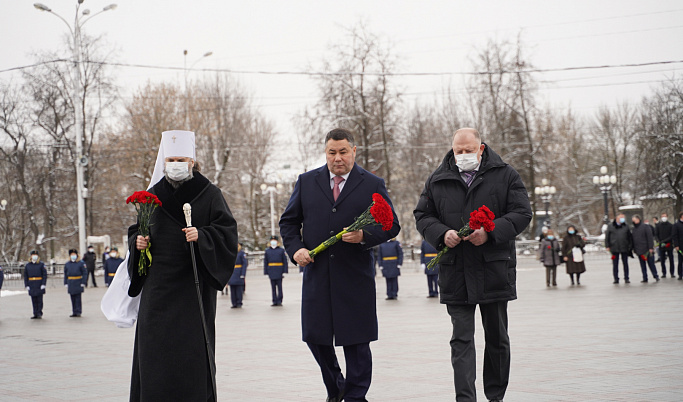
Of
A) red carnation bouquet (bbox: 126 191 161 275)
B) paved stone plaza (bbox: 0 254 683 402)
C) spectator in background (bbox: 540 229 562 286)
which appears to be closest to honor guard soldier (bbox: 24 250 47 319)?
paved stone plaza (bbox: 0 254 683 402)

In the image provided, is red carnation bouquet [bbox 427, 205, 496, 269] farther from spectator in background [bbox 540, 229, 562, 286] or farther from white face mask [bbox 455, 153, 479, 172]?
spectator in background [bbox 540, 229, 562, 286]

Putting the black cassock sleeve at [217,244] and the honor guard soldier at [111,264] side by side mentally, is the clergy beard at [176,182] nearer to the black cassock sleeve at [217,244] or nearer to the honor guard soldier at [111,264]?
the black cassock sleeve at [217,244]

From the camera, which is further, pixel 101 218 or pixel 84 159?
pixel 101 218

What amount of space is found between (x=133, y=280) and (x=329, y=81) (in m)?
40.8

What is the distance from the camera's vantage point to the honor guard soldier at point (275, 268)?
74.1ft

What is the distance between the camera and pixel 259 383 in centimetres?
869

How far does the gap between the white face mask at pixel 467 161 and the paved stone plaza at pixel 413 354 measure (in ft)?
6.39

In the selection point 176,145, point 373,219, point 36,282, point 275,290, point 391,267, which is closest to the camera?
point 176,145

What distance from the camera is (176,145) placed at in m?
6.32

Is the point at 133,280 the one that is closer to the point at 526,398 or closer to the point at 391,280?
the point at 526,398

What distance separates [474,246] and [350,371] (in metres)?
1.38

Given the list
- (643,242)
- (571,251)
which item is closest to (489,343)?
(571,251)

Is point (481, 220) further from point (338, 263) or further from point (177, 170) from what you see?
point (177, 170)

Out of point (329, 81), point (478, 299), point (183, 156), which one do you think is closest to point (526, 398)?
point (478, 299)
